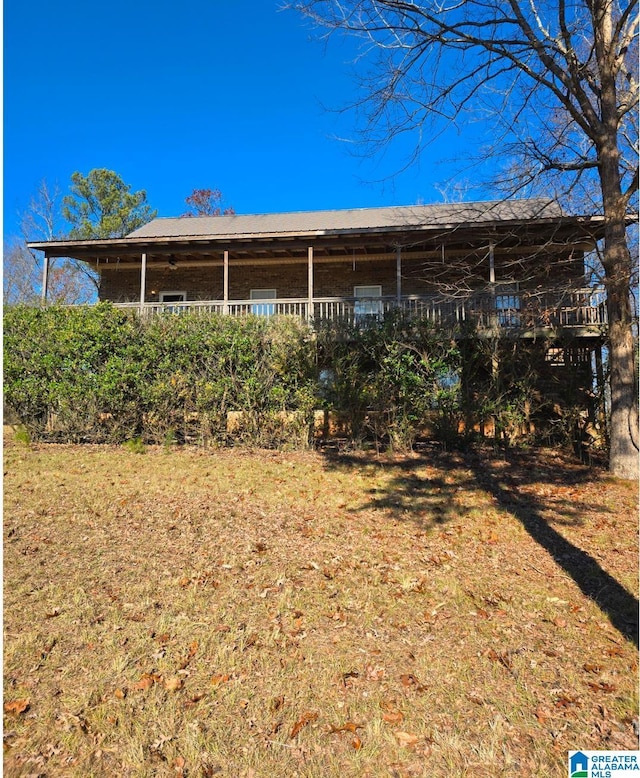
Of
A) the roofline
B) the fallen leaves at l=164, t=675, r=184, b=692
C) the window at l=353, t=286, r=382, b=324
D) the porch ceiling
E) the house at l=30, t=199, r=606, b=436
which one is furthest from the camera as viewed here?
the window at l=353, t=286, r=382, b=324

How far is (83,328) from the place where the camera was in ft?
31.3

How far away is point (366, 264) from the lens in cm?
1739

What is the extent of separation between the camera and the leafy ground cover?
7.80ft

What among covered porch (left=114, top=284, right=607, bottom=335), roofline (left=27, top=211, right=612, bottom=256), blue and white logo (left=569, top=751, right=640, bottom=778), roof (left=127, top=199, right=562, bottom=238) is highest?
roof (left=127, top=199, right=562, bottom=238)

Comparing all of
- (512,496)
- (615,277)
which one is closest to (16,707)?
(512,496)

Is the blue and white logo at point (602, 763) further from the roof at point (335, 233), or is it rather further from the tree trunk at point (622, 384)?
the roof at point (335, 233)

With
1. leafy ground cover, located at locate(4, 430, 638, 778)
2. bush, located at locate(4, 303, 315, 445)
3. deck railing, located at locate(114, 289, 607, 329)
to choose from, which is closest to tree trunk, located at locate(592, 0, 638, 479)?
deck railing, located at locate(114, 289, 607, 329)

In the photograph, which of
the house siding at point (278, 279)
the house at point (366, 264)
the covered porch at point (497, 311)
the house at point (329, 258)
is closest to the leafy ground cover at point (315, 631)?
the covered porch at point (497, 311)

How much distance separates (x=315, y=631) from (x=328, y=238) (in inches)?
519

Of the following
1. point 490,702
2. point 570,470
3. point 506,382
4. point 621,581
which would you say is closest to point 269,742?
point 490,702

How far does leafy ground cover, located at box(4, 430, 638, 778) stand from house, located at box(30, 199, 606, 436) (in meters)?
4.86

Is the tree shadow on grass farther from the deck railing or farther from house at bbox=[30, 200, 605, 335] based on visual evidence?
house at bbox=[30, 200, 605, 335]

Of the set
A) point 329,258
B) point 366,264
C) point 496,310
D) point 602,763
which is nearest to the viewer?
point 602,763

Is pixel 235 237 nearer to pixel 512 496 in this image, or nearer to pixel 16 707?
pixel 512 496
